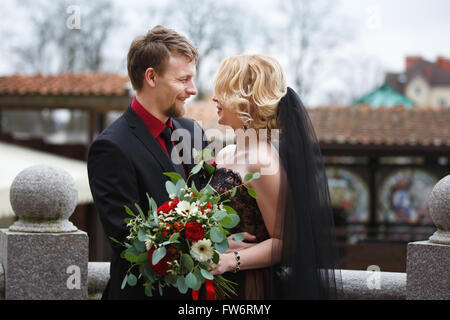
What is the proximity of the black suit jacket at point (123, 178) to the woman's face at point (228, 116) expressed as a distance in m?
0.37

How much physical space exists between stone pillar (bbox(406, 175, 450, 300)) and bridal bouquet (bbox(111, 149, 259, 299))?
4.95 feet

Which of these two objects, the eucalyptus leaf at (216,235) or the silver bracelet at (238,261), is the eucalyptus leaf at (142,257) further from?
the silver bracelet at (238,261)

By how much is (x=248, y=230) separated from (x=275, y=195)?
242 millimetres

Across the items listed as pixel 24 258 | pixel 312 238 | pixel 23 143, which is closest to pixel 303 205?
pixel 312 238

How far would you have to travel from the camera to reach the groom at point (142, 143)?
279 centimetres

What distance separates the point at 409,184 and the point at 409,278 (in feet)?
37.1

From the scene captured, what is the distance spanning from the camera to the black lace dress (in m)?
2.95

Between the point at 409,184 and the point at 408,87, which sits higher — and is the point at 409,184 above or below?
below

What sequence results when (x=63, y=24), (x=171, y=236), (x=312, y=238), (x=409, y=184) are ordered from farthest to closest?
(x=63, y=24) → (x=409, y=184) → (x=312, y=238) → (x=171, y=236)

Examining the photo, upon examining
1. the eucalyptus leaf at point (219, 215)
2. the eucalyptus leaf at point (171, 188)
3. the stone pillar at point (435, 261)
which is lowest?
the stone pillar at point (435, 261)

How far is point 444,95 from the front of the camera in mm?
57375

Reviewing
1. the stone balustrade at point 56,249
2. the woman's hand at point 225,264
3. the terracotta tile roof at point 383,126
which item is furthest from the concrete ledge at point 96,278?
the terracotta tile roof at point 383,126
